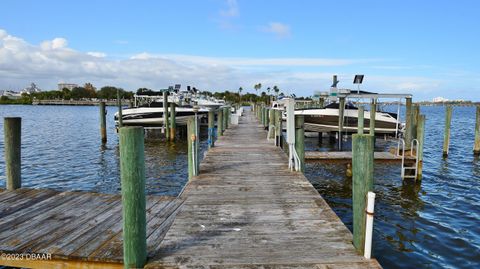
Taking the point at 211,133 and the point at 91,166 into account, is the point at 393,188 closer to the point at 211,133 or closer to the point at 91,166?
the point at 211,133

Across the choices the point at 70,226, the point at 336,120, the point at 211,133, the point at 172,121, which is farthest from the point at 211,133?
the point at 336,120

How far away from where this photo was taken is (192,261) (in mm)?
3836

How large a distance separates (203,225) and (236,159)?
554cm

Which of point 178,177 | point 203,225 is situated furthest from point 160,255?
point 178,177

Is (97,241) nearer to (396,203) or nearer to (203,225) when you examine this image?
(203,225)

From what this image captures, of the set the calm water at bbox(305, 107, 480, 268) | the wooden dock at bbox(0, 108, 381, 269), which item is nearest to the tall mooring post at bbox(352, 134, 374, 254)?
the wooden dock at bbox(0, 108, 381, 269)

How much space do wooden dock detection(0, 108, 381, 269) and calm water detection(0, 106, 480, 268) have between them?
9.70 ft

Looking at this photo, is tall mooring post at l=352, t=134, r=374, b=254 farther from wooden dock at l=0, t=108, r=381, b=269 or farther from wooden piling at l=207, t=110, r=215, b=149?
wooden piling at l=207, t=110, r=215, b=149

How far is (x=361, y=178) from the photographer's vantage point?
13.3ft

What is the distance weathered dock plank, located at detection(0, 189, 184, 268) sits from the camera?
169 inches

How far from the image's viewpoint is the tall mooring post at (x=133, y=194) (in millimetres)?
3691

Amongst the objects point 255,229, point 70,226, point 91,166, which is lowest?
point 91,166

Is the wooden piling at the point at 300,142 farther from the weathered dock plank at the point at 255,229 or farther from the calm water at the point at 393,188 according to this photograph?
the calm water at the point at 393,188

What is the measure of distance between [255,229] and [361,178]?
1590 millimetres
